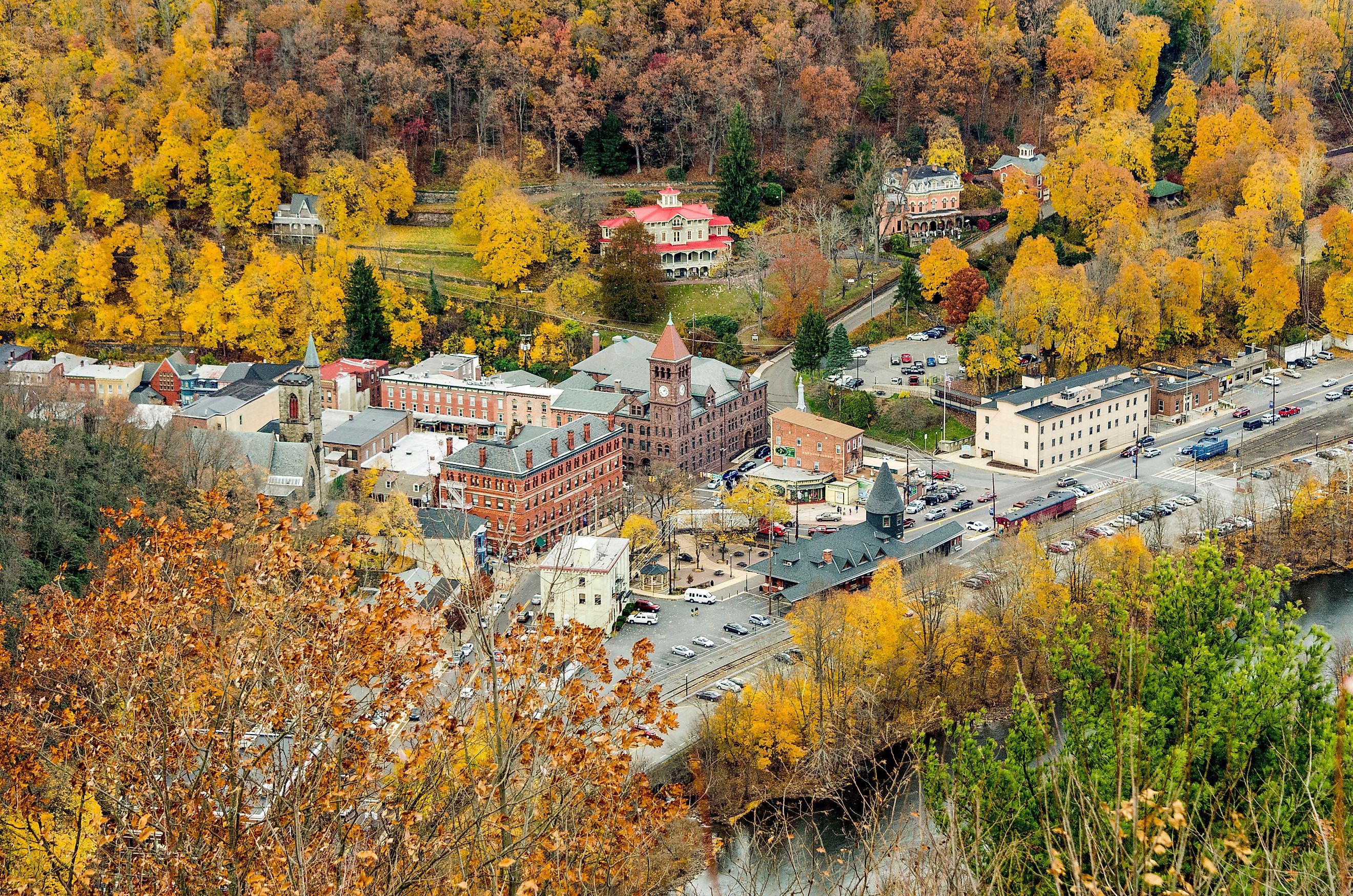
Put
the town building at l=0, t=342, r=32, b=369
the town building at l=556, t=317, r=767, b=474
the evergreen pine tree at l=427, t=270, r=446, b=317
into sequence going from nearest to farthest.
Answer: the town building at l=556, t=317, r=767, b=474 < the town building at l=0, t=342, r=32, b=369 < the evergreen pine tree at l=427, t=270, r=446, b=317

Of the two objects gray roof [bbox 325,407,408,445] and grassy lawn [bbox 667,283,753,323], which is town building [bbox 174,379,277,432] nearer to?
gray roof [bbox 325,407,408,445]

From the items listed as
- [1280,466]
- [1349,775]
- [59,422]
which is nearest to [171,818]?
[1349,775]

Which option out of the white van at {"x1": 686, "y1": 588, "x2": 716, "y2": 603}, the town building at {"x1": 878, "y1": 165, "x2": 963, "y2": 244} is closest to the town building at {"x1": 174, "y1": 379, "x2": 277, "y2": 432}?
the white van at {"x1": 686, "y1": 588, "x2": 716, "y2": 603}

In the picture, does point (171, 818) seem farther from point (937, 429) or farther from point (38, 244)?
point (38, 244)

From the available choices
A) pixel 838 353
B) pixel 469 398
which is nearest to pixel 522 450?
pixel 469 398

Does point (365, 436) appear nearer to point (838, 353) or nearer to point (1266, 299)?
point (838, 353)

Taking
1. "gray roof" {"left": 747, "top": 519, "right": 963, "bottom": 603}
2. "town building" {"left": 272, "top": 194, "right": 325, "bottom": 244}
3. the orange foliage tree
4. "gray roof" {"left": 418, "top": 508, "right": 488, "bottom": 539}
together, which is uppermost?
the orange foliage tree

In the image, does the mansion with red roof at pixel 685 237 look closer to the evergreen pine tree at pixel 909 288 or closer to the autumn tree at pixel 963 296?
the evergreen pine tree at pixel 909 288
